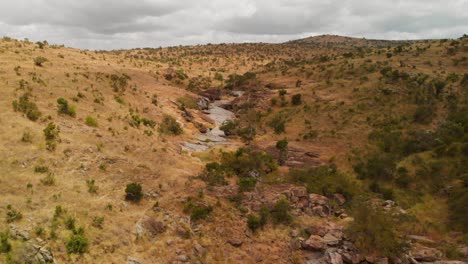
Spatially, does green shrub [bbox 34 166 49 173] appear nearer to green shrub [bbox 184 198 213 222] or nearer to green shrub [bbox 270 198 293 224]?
green shrub [bbox 184 198 213 222]

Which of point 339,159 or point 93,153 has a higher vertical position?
point 93,153

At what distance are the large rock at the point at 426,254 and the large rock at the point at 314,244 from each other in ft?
15.0

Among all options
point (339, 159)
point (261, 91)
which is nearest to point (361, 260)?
point (339, 159)

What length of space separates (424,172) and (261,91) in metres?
30.6

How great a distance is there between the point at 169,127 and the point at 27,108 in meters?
14.3

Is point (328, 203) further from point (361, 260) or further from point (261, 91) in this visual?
point (261, 91)

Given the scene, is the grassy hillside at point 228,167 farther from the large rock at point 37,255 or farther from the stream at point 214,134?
the stream at point 214,134

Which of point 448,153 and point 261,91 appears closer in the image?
point 448,153

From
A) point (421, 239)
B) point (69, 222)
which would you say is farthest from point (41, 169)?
point (421, 239)

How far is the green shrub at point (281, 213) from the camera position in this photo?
71.1 ft

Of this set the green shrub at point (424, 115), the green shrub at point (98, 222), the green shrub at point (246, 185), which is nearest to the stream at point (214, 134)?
the green shrub at point (246, 185)

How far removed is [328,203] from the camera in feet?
78.6

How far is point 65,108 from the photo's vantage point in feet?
93.2

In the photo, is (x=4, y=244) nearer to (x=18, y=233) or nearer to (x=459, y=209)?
(x=18, y=233)
